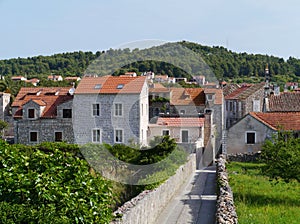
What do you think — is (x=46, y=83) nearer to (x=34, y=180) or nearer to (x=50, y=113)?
(x=50, y=113)

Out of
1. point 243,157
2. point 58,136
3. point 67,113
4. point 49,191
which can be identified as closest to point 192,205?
point 49,191

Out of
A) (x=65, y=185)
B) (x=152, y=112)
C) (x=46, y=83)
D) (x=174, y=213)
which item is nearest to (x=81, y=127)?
(x=152, y=112)

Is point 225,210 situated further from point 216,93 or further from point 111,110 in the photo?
point 216,93

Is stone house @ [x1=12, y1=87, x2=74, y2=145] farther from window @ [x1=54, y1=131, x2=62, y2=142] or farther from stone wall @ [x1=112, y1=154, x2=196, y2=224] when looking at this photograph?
stone wall @ [x1=112, y1=154, x2=196, y2=224]

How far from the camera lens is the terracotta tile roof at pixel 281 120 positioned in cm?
3487

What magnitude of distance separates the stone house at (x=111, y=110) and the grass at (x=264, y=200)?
448 inches

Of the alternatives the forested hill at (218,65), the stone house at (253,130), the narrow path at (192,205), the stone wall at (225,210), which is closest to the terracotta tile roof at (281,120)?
the stone house at (253,130)

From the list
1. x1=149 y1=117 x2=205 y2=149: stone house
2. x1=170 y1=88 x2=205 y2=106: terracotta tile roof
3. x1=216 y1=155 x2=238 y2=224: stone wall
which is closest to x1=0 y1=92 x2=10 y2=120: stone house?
x1=170 y1=88 x2=205 y2=106: terracotta tile roof

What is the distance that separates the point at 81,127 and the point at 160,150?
38.0ft

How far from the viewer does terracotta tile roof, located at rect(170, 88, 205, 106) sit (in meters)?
41.2

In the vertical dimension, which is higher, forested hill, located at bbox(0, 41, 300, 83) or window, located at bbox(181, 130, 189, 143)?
→ forested hill, located at bbox(0, 41, 300, 83)

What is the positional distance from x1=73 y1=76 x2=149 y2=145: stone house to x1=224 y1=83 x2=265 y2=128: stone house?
16.1 m

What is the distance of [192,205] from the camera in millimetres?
17359

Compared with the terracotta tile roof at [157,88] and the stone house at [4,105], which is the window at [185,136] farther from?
the stone house at [4,105]
